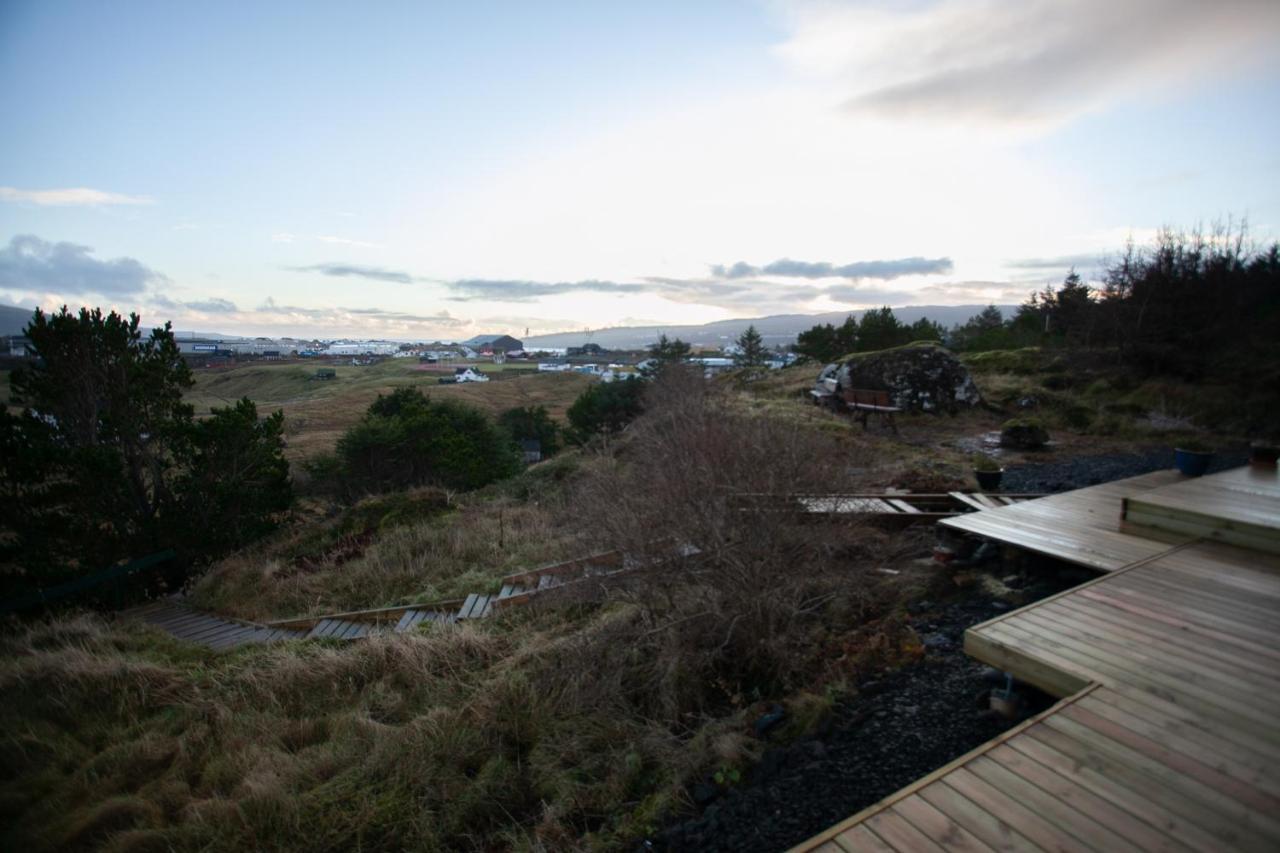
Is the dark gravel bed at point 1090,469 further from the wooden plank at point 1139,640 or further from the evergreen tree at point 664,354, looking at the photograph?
the evergreen tree at point 664,354

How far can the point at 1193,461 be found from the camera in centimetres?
631

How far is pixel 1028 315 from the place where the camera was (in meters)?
27.7

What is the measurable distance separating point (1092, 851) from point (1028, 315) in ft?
106

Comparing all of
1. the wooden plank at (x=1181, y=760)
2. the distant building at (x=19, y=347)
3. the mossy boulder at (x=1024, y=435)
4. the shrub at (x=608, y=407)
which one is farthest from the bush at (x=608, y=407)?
the wooden plank at (x=1181, y=760)

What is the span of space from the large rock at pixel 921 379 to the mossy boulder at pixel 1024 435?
3.45 m

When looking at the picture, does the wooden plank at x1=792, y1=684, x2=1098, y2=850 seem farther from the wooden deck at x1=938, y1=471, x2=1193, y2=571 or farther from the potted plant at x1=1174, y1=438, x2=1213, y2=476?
the potted plant at x1=1174, y1=438, x2=1213, y2=476

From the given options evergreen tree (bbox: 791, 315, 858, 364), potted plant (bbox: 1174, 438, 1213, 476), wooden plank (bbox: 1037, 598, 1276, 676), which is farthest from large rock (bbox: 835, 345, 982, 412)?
wooden plank (bbox: 1037, 598, 1276, 676)

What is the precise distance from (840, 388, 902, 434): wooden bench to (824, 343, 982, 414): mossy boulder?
1.62 feet

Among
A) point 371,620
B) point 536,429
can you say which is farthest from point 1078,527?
point 536,429

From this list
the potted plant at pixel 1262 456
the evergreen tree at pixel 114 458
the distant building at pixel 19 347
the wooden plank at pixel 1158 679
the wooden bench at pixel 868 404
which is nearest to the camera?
the wooden plank at pixel 1158 679

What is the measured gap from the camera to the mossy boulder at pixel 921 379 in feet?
48.2

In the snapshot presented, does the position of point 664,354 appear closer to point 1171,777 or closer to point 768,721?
point 768,721

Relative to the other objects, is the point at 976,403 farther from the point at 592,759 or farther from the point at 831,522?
the point at 592,759

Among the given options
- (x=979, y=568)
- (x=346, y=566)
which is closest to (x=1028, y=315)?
(x=979, y=568)
